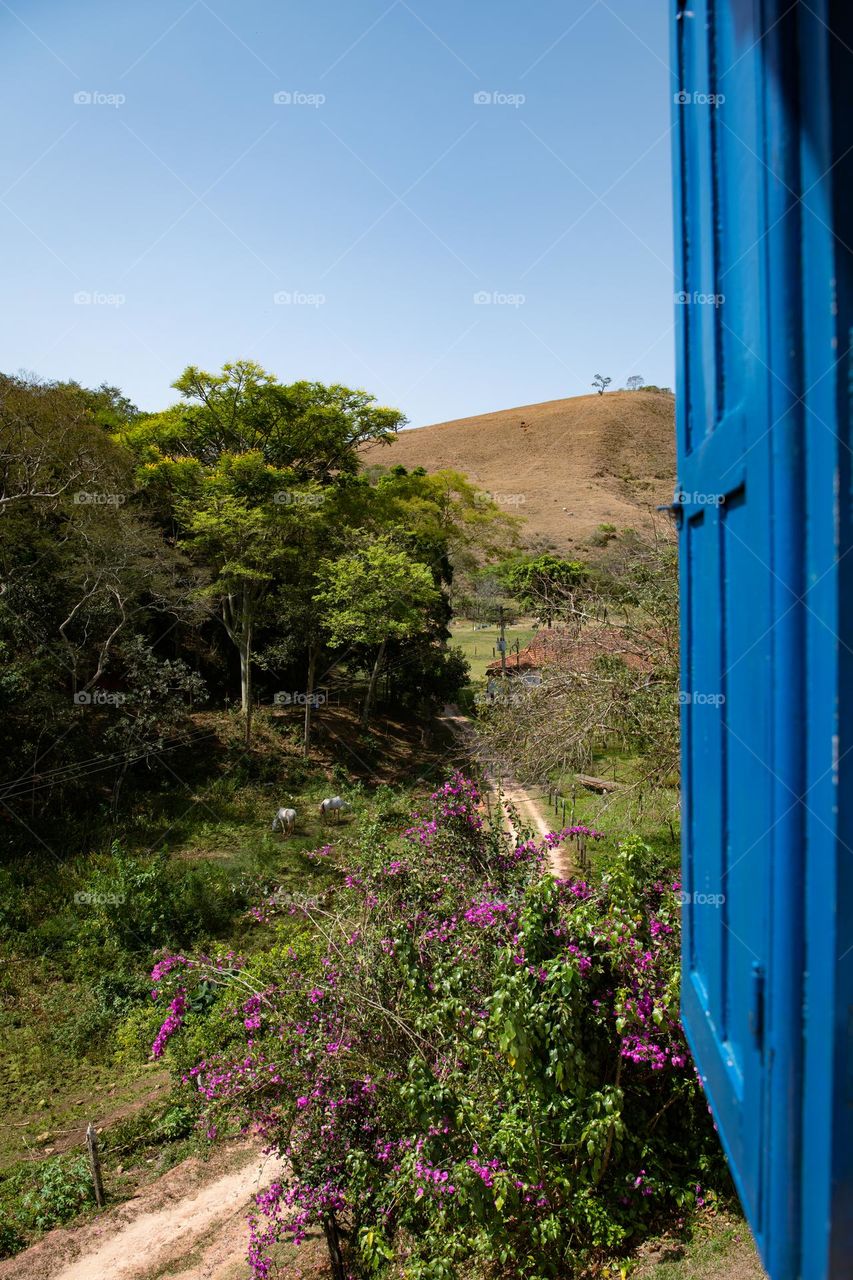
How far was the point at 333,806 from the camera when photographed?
614 inches

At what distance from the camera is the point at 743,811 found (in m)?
1.09

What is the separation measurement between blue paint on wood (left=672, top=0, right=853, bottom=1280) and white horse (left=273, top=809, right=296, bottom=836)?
47.0ft

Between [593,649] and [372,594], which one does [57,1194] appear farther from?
[372,594]

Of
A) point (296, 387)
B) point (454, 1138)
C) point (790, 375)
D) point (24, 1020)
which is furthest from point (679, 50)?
point (296, 387)

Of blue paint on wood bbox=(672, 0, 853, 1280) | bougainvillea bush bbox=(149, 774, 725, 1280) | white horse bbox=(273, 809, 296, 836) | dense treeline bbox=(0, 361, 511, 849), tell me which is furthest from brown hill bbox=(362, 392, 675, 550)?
blue paint on wood bbox=(672, 0, 853, 1280)

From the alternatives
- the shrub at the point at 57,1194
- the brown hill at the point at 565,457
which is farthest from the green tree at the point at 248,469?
the brown hill at the point at 565,457

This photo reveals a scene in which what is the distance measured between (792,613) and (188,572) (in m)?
18.5

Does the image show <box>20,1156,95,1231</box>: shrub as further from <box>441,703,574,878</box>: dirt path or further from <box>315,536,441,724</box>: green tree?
<box>315,536,441,724</box>: green tree

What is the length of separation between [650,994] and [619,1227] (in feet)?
4.02

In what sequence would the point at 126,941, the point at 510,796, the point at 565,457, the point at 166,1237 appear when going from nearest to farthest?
the point at 166,1237 < the point at 126,941 < the point at 510,796 < the point at 565,457

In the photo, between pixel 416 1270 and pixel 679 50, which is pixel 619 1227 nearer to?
pixel 416 1270

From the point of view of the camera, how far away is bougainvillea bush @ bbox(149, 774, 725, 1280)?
405 centimetres

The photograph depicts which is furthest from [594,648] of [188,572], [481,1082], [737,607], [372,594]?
[188,572]

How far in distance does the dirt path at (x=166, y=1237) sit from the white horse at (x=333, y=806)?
834cm
